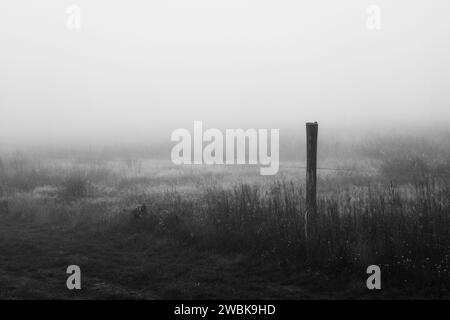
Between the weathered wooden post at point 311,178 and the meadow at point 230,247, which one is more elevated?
the weathered wooden post at point 311,178

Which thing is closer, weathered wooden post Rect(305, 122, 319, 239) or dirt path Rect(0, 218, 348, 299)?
dirt path Rect(0, 218, 348, 299)

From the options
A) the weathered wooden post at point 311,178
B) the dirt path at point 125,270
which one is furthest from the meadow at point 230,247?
the weathered wooden post at point 311,178

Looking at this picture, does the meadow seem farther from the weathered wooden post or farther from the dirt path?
the weathered wooden post

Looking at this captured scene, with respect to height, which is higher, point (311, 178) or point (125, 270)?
point (311, 178)

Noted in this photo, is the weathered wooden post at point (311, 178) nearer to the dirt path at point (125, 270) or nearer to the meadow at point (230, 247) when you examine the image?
the meadow at point (230, 247)

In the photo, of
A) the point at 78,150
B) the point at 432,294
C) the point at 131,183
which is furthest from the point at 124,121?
the point at 432,294

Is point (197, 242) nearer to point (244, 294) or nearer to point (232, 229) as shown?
point (232, 229)

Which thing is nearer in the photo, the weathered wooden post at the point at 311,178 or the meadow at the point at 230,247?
the meadow at the point at 230,247

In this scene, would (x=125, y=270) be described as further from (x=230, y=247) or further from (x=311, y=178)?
(x=311, y=178)

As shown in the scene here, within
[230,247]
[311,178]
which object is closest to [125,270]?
[230,247]

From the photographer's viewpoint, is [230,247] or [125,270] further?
[230,247]

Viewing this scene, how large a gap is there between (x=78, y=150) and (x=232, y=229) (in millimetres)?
33724

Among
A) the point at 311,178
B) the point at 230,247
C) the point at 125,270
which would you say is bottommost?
the point at 125,270

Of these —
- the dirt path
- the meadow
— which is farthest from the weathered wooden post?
the dirt path
